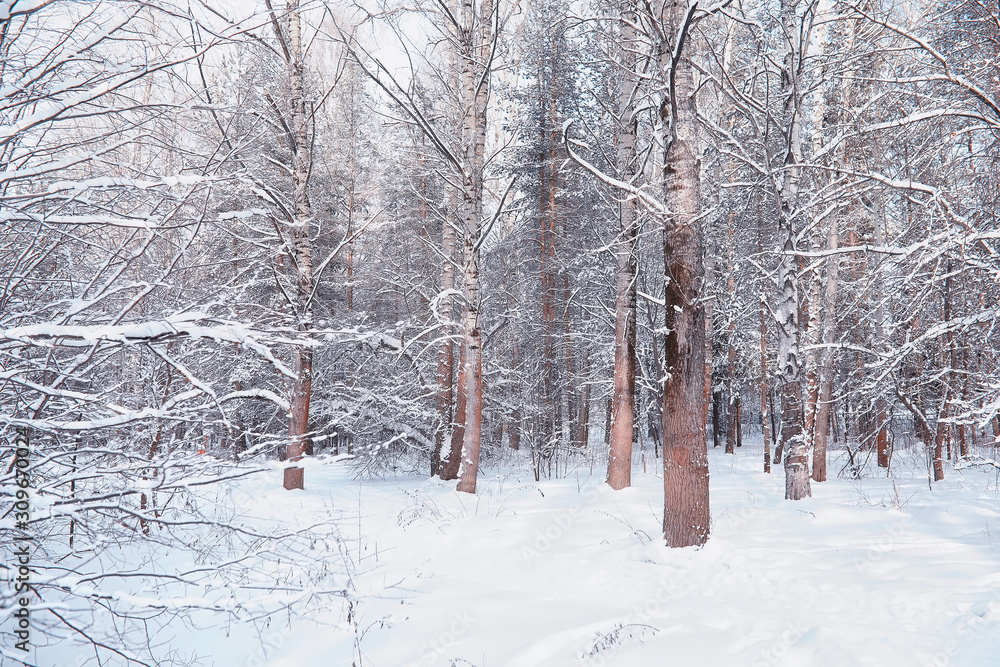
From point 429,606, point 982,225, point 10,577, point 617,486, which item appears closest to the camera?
point 10,577

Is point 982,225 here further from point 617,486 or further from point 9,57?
point 9,57

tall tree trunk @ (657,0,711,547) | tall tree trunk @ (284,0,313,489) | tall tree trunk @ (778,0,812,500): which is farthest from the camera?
tall tree trunk @ (284,0,313,489)

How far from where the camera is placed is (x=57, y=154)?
2.91 m

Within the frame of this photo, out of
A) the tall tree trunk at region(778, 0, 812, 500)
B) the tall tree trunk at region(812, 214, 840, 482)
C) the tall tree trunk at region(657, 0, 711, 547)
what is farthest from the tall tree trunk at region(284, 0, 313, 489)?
the tall tree trunk at region(812, 214, 840, 482)

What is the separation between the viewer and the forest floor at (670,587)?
356 centimetres

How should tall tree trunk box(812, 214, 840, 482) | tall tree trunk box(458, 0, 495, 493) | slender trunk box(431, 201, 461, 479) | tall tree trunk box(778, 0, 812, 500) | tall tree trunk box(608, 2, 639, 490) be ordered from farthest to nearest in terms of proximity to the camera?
slender trunk box(431, 201, 461, 479) → tall tree trunk box(812, 214, 840, 482) → tall tree trunk box(608, 2, 639, 490) → tall tree trunk box(458, 0, 495, 493) → tall tree trunk box(778, 0, 812, 500)

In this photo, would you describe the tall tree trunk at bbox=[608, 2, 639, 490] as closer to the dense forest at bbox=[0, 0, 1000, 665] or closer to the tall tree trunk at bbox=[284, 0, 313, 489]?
the dense forest at bbox=[0, 0, 1000, 665]

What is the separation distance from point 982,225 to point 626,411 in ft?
19.6

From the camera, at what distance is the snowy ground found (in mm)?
3566

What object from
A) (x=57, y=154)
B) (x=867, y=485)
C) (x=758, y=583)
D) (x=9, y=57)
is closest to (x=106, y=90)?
(x=9, y=57)

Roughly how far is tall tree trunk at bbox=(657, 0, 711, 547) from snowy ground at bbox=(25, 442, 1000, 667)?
41 centimetres

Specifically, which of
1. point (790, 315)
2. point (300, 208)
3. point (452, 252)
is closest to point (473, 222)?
point (300, 208)

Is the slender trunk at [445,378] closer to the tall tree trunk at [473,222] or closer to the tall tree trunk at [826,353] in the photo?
the tall tree trunk at [473,222]

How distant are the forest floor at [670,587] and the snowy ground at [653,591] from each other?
19 mm
